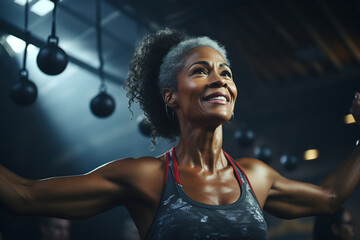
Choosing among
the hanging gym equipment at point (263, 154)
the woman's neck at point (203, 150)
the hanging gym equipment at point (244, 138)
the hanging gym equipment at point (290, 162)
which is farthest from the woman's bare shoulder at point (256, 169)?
the hanging gym equipment at point (290, 162)

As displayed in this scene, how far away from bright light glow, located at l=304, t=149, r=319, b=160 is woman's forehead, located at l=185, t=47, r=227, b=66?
18.1 feet

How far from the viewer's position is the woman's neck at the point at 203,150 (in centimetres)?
139

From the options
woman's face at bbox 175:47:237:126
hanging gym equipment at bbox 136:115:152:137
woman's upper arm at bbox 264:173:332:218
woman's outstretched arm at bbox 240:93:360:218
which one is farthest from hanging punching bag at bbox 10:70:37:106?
woman's upper arm at bbox 264:173:332:218

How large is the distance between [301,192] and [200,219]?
501 millimetres

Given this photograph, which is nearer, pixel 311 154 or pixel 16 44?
pixel 16 44

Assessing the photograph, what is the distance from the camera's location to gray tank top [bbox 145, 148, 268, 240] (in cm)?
114

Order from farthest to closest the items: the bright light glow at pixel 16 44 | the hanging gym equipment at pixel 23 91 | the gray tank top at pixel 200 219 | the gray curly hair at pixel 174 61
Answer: the bright light glow at pixel 16 44, the hanging gym equipment at pixel 23 91, the gray curly hair at pixel 174 61, the gray tank top at pixel 200 219

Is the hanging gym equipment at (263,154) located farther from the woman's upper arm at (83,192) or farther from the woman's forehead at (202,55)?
the woman's upper arm at (83,192)

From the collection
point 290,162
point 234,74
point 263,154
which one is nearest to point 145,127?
point 234,74

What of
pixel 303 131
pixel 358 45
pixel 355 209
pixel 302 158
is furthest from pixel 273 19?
pixel 355 209

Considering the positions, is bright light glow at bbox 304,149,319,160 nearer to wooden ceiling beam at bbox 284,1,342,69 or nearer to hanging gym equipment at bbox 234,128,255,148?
wooden ceiling beam at bbox 284,1,342,69

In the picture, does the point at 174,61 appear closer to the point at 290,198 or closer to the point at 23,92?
the point at 290,198

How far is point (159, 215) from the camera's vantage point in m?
1.19

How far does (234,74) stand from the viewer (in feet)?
14.1
